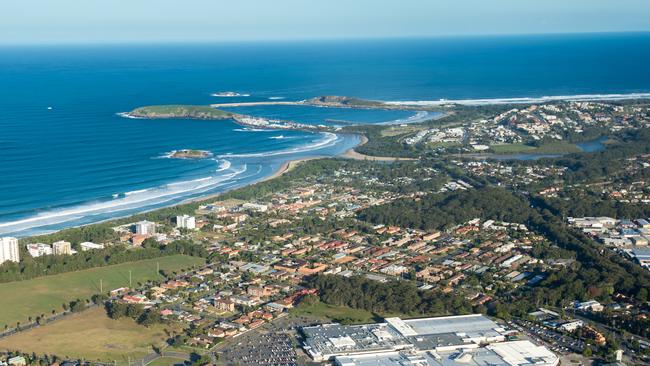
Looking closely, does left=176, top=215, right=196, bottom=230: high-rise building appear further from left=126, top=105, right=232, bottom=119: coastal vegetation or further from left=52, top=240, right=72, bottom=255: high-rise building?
left=126, top=105, right=232, bottom=119: coastal vegetation

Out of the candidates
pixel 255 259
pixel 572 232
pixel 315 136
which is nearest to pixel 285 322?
pixel 255 259

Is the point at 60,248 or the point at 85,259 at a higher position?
the point at 60,248

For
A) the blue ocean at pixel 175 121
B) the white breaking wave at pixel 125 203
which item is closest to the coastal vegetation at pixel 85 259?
the blue ocean at pixel 175 121

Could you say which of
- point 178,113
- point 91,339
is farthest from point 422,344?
point 178,113

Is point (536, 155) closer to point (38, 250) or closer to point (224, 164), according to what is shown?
point (224, 164)

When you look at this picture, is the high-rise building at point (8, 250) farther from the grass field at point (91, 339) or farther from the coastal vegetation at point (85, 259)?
the grass field at point (91, 339)
